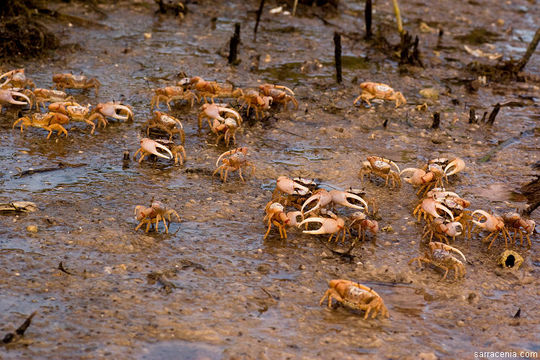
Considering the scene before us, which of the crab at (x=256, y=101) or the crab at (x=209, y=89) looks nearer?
the crab at (x=256, y=101)

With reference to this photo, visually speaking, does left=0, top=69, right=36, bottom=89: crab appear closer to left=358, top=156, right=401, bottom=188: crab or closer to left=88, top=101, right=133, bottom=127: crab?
left=88, top=101, right=133, bottom=127: crab

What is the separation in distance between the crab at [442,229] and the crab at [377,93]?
3157mm

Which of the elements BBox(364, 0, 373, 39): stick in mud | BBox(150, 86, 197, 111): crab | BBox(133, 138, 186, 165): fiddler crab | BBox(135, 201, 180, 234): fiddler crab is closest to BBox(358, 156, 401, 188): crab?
BBox(133, 138, 186, 165): fiddler crab

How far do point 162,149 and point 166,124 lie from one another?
414 millimetres

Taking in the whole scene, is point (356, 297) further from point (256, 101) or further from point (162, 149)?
point (256, 101)

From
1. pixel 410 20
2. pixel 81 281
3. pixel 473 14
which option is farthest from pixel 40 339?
pixel 473 14

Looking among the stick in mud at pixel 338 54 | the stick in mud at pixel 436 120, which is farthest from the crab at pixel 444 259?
the stick in mud at pixel 338 54

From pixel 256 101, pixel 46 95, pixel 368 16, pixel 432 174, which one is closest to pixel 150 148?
pixel 256 101

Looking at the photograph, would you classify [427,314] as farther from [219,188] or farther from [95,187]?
[95,187]

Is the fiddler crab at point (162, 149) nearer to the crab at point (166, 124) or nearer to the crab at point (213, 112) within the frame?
the crab at point (166, 124)

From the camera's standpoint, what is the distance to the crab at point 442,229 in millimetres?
5285

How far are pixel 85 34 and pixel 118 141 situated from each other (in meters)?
4.12

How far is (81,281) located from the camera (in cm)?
439

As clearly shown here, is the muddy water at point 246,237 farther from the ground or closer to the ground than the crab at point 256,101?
closer to the ground
